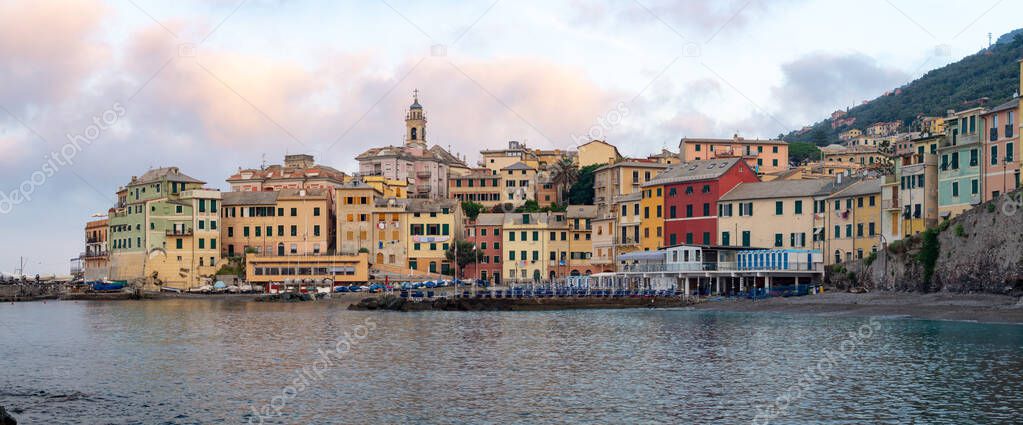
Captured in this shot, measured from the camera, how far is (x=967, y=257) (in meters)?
76.1

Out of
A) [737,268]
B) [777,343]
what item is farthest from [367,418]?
[737,268]

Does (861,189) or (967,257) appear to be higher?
(861,189)


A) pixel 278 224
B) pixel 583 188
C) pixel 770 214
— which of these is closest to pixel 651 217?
pixel 770 214

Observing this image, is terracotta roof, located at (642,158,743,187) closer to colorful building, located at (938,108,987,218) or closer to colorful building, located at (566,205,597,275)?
colorful building, located at (566,205,597,275)

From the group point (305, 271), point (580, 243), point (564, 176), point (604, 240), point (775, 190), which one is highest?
point (564, 176)

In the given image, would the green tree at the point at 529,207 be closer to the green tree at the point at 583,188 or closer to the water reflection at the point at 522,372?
the green tree at the point at 583,188

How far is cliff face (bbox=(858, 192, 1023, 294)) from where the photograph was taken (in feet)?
236

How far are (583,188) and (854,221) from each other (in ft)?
201

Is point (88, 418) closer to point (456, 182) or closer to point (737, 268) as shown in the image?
point (737, 268)

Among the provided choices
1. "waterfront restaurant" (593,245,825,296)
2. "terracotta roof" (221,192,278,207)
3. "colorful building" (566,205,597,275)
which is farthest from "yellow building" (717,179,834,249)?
"terracotta roof" (221,192,278,207)

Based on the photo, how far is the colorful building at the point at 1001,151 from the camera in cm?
7812

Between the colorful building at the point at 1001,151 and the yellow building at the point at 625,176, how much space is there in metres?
56.1

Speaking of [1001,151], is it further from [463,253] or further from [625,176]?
[463,253]

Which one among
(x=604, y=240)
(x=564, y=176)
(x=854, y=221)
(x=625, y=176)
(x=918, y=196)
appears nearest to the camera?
(x=918, y=196)
